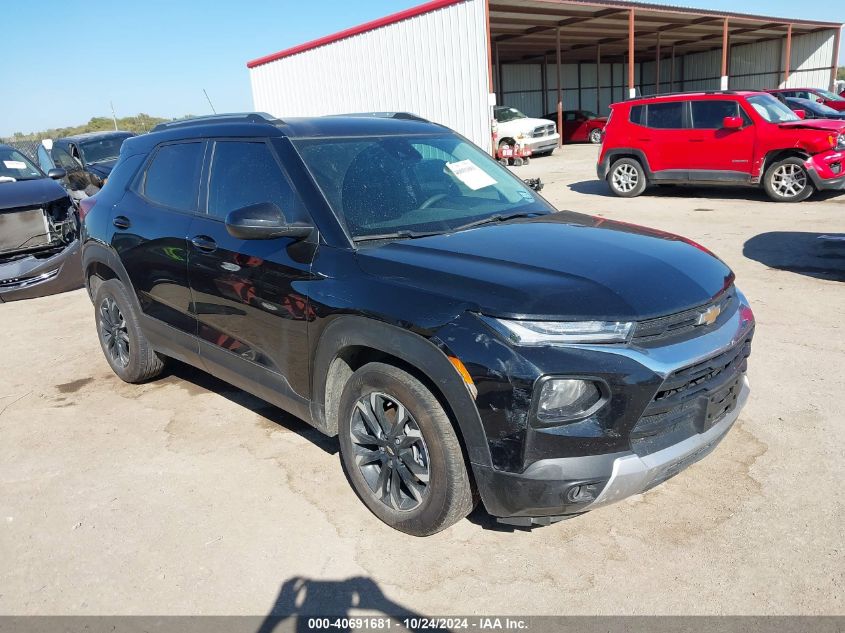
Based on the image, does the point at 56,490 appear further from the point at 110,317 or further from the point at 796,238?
the point at 796,238

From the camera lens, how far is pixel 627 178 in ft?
42.8

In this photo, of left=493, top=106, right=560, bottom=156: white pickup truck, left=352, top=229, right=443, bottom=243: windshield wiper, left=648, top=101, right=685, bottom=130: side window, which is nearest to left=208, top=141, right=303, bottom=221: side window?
left=352, top=229, right=443, bottom=243: windshield wiper

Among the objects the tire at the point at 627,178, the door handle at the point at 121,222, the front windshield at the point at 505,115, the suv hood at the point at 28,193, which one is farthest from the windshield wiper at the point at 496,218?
the front windshield at the point at 505,115

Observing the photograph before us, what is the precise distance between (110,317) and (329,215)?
8.86ft

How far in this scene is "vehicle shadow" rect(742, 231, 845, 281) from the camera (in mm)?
7176

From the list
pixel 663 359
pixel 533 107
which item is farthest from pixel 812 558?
pixel 533 107

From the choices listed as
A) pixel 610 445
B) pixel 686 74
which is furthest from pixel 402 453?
pixel 686 74

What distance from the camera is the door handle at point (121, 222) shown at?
455 cm

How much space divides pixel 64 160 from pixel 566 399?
14.4 metres

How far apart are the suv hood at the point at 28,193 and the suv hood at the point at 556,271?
6660 millimetres

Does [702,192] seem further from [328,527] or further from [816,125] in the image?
[328,527]

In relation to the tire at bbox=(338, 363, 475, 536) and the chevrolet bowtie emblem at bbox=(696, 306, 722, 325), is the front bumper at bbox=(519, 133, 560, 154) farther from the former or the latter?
the tire at bbox=(338, 363, 475, 536)

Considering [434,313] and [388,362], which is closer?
[434,313]

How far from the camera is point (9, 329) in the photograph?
6945 mm
